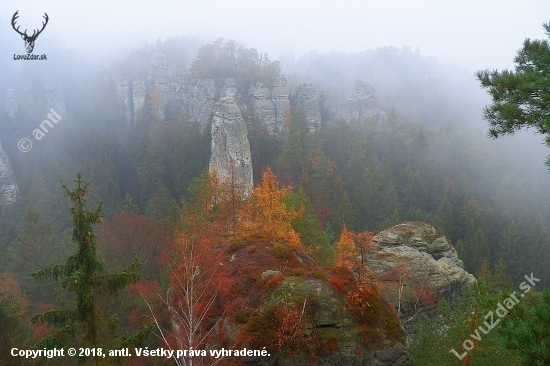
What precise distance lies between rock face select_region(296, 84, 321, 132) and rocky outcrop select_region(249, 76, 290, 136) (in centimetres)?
304

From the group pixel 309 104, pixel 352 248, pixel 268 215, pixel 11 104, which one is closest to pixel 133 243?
pixel 268 215

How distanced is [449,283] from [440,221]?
641 inches

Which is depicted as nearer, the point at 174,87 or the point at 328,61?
the point at 174,87

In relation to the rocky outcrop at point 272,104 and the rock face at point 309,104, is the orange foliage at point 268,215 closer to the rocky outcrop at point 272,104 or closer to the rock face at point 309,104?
the rocky outcrop at point 272,104

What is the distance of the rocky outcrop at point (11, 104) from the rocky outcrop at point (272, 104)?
30.4m

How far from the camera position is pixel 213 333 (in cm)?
1073

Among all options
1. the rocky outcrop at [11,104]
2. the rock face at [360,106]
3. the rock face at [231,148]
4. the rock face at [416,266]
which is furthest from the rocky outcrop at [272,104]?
the rocky outcrop at [11,104]

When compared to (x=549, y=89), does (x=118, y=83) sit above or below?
above

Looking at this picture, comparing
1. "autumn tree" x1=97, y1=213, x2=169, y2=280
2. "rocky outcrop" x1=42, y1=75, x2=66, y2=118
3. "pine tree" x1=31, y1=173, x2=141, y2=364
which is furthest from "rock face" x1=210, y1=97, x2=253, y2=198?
"rocky outcrop" x1=42, y1=75, x2=66, y2=118

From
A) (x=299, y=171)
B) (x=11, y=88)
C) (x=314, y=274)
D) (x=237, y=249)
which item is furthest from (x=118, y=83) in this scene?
(x=314, y=274)

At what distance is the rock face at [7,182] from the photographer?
3969 cm

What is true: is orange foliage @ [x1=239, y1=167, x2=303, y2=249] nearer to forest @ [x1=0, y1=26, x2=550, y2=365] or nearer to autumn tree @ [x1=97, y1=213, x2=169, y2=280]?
forest @ [x1=0, y1=26, x2=550, y2=365]

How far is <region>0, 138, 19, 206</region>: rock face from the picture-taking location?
3969 cm

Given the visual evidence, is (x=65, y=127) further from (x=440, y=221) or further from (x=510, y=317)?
(x=510, y=317)
